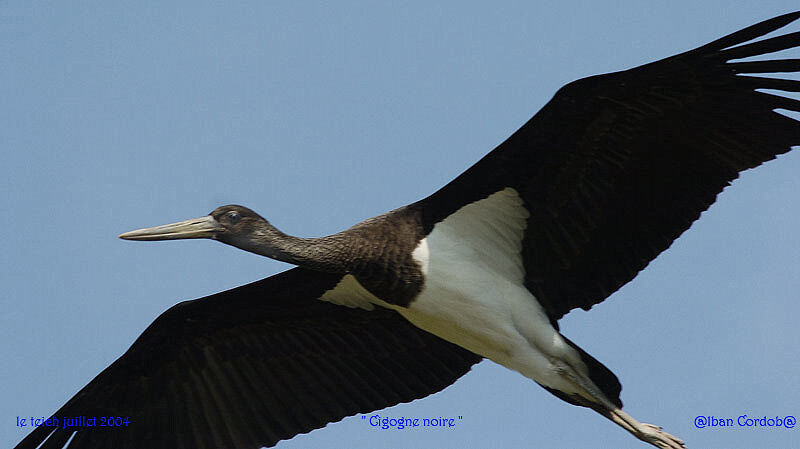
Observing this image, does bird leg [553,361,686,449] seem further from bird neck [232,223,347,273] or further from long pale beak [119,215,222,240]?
long pale beak [119,215,222,240]

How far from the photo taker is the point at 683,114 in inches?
398

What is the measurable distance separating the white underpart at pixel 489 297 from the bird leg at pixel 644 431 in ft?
1.22

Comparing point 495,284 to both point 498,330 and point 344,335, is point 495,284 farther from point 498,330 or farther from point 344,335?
point 344,335

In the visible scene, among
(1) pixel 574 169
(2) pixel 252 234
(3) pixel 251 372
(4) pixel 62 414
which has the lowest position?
(4) pixel 62 414

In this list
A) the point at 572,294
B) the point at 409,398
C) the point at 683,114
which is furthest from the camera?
the point at 409,398

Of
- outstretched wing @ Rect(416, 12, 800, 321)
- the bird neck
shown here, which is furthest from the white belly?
the bird neck

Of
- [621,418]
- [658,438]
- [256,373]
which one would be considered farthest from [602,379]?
[256,373]

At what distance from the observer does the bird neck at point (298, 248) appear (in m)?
10.5

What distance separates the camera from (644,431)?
10.4 meters

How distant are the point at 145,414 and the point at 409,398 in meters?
2.30

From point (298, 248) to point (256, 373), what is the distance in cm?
159

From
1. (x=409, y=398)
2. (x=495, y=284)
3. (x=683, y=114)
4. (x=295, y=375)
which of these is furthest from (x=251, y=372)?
(x=683, y=114)

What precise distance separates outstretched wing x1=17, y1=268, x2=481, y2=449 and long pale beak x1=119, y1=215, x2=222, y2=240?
0.69 meters

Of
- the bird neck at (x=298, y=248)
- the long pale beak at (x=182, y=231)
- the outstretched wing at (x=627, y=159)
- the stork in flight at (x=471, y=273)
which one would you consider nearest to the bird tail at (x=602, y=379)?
the stork in flight at (x=471, y=273)
